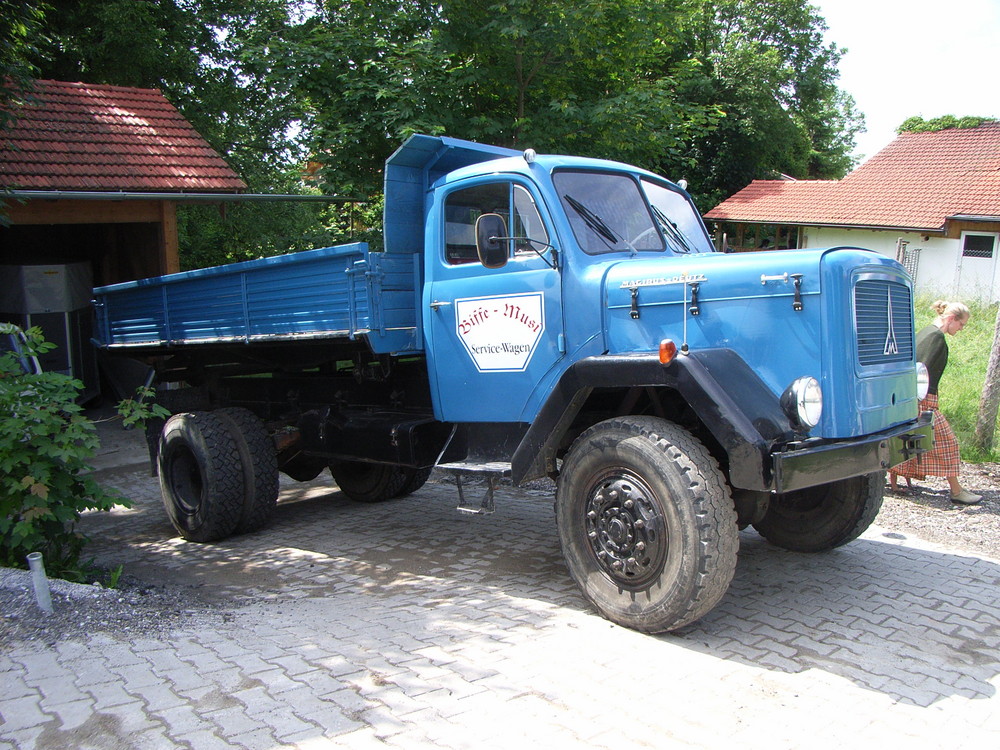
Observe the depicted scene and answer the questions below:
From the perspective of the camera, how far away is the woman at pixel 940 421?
6.42 m

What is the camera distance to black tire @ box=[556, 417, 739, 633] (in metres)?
3.74

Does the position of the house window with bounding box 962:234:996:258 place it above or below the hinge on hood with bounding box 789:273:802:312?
above

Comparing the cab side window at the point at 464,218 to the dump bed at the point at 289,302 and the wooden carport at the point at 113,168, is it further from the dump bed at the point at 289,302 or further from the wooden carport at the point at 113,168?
the wooden carport at the point at 113,168

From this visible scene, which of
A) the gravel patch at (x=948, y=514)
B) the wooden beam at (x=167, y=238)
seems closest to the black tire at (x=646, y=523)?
the gravel patch at (x=948, y=514)

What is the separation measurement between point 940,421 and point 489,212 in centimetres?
405

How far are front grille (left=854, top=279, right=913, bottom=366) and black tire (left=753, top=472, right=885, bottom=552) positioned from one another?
831 millimetres

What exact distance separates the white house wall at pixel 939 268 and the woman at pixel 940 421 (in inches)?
593

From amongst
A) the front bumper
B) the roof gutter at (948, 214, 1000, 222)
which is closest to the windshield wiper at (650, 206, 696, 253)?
the front bumper

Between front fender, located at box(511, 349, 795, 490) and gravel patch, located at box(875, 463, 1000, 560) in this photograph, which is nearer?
front fender, located at box(511, 349, 795, 490)

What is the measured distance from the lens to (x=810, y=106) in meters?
35.3

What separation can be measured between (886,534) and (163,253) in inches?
355

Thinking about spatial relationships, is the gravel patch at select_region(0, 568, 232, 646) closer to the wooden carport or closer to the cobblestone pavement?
the cobblestone pavement

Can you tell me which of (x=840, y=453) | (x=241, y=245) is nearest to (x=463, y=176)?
(x=840, y=453)

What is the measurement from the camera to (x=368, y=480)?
7172mm
